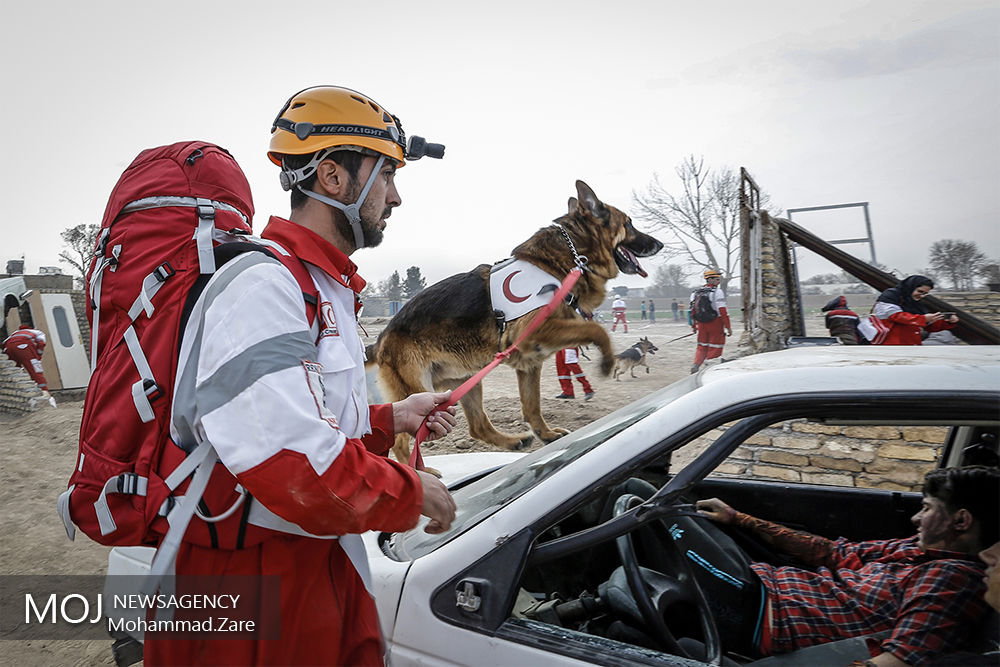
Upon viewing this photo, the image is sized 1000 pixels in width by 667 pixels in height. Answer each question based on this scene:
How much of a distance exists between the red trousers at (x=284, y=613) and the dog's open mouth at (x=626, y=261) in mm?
4370

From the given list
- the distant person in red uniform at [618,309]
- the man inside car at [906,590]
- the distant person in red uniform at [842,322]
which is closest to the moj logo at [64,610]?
the man inside car at [906,590]

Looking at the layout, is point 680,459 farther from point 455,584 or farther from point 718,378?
point 455,584

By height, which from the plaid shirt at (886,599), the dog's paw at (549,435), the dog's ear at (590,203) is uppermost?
the dog's ear at (590,203)

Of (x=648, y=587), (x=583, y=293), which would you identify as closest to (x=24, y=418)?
(x=583, y=293)

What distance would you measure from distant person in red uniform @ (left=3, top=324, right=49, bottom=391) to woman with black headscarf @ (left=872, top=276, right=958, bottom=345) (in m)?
15.9

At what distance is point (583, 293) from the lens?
5.05 metres

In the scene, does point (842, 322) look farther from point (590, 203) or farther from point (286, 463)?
point (286, 463)

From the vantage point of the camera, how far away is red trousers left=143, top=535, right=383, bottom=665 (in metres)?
1.20

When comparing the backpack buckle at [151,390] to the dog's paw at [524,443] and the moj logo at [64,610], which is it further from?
the dog's paw at [524,443]

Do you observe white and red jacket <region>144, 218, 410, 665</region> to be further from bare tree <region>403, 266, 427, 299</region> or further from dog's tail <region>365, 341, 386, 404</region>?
bare tree <region>403, 266, 427, 299</region>

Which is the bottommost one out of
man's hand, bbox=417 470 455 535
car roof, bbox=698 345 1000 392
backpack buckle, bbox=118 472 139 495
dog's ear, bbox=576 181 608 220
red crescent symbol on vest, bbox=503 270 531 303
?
man's hand, bbox=417 470 455 535

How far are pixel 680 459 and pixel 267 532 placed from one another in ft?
7.84

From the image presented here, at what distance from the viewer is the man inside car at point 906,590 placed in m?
1.53

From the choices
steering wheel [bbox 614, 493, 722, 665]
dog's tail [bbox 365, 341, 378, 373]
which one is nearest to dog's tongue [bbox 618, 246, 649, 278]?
dog's tail [bbox 365, 341, 378, 373]
